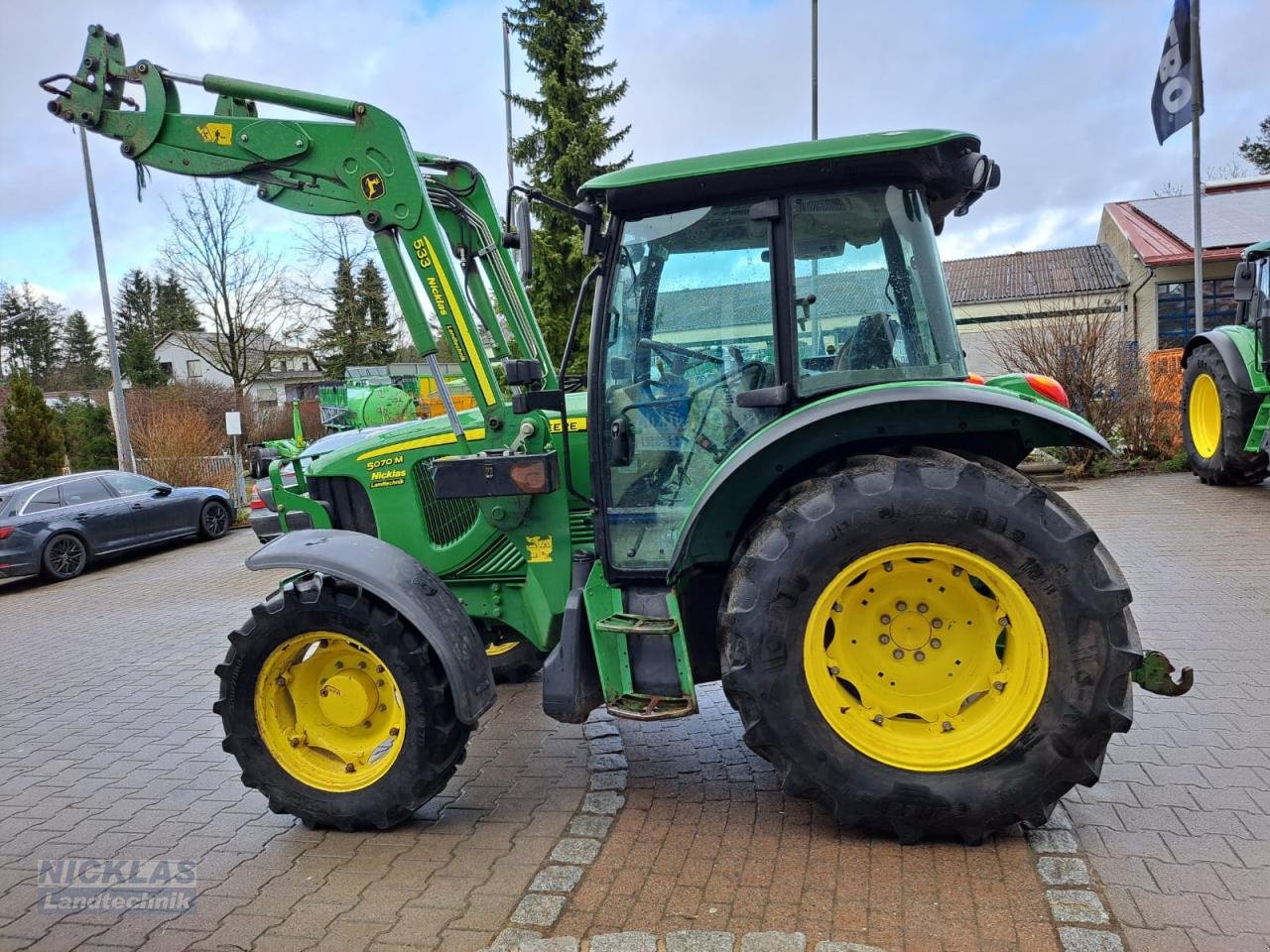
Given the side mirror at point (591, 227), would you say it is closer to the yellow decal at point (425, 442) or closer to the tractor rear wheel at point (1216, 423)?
the yellow decal at point (425, 442)

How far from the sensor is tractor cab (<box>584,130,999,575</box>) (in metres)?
3.50

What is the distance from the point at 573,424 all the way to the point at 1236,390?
9930mm

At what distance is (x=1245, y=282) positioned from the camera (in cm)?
1068

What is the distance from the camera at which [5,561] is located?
40.6 feet

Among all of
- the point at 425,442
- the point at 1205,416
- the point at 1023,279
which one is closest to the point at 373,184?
the point at 425,442

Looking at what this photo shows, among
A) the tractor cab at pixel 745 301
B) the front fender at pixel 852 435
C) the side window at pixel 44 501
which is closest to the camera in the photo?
the front fender at pixel 852 435

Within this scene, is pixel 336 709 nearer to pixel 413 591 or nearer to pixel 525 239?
pixel 413 591

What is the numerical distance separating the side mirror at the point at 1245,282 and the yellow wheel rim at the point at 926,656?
31.2ft

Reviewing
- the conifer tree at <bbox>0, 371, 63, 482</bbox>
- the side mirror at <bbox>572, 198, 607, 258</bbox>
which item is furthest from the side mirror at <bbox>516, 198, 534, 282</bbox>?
the conifer tree at <bbox>0, 371, 63, 482</bbox>

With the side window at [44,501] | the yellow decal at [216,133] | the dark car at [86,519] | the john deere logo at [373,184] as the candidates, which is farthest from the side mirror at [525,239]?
the side window at [44,501]

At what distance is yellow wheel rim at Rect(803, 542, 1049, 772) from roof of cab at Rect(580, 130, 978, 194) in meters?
1.45

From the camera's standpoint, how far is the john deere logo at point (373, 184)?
3885 millimetres

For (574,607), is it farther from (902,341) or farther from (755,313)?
(902,341)

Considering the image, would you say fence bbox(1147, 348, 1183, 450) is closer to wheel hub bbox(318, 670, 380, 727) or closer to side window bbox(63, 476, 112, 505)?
wheel hub bbox(318, 670, 380, 727)
